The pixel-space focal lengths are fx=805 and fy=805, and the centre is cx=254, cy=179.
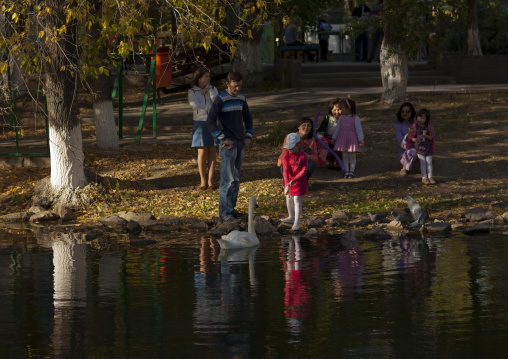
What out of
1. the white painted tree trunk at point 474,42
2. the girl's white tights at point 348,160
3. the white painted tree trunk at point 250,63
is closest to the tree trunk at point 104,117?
the girl's white tights at point 348,160

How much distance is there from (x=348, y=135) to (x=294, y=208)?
272cm

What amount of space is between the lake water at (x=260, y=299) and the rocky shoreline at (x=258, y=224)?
0.36m

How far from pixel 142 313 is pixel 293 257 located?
2.65 meters

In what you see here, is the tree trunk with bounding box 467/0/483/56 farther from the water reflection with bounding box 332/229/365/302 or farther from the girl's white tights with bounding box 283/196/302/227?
the water reflection with bounding box 332/229/365/302

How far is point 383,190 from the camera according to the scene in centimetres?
1328

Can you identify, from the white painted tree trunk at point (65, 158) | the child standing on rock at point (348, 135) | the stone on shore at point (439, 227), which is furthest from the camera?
the child standing on rock at point (348, 135)

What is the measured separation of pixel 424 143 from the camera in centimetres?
1363

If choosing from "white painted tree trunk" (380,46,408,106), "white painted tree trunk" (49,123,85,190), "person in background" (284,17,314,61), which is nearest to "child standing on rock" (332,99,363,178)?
"white painted tree trunk" (49,123,85,190)

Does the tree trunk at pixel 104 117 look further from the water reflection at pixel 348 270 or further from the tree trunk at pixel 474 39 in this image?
the tree trunk at pixel 474 39

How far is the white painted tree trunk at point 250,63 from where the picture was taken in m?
25.5

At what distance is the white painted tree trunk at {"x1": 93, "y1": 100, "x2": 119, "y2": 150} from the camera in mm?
16141

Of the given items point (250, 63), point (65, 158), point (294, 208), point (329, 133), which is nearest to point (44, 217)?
point (65, 158)

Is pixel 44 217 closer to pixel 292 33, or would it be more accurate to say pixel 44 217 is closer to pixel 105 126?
pixel 105 126

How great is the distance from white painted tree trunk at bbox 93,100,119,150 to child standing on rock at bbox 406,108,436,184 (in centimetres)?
610
